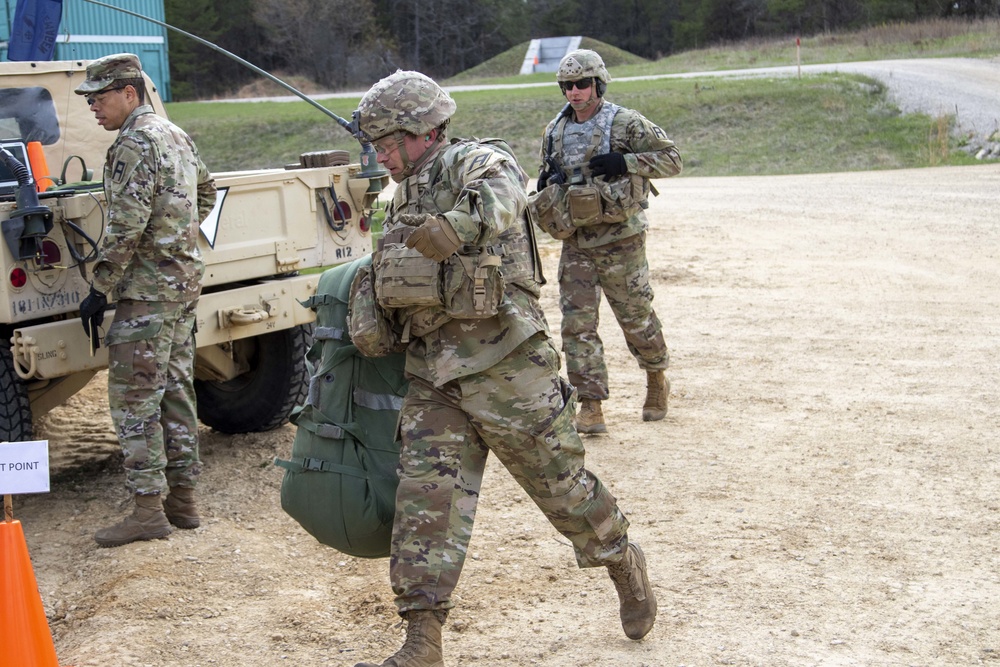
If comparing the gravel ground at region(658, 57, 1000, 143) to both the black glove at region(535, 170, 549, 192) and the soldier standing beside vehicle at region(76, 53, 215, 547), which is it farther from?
the soldier standing beside vehicle at region(76, 53, 215, 547)

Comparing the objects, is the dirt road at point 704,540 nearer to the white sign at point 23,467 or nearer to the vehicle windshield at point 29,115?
the white sign at point 23,467

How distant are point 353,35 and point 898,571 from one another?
49010 mm

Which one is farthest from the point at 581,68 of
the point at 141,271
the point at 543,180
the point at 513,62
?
the point at 513,62

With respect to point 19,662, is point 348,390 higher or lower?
higher

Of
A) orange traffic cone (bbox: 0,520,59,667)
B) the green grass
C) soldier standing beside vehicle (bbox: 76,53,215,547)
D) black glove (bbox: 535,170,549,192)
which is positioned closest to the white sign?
orange traffic cone (bbox: 0,520,59,667)

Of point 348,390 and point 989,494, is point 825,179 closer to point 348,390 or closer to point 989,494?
point 989,494

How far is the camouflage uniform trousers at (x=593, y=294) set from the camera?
6.12m

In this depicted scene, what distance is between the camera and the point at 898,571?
14.3 feet

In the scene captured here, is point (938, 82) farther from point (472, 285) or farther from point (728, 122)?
point (472, 285)

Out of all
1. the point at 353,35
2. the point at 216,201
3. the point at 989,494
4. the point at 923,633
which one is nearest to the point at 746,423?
the point at 989,494

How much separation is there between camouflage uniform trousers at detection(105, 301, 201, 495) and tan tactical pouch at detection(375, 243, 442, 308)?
65.7 inches

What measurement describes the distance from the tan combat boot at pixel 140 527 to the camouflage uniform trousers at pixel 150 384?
5 cm

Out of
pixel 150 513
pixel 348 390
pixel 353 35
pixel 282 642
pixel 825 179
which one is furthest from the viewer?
pixel 353 35

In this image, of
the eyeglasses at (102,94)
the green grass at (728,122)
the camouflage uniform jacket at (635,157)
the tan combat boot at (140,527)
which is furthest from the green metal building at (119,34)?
the tan combat boot at (140,527)
